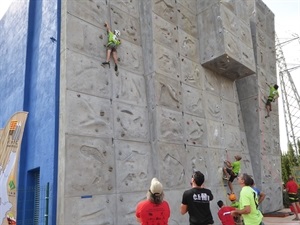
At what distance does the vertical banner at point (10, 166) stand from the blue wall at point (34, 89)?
31.8 inches

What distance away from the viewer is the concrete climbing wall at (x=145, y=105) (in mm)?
6840

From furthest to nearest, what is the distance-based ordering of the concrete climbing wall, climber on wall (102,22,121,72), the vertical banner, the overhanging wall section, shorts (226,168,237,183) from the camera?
the overhanging wall section, shorts (226,168,237,183), climber on wall (102,22,121,72), the concrete climbing wall, the vertical banner

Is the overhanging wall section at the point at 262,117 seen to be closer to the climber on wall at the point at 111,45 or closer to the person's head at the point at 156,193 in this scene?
the climber on wall at the point at 111,45

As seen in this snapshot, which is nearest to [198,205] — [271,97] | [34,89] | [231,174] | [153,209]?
[153,209]

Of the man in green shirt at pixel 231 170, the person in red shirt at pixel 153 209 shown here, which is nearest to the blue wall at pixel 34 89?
the person in red shirt at pixel 153 209

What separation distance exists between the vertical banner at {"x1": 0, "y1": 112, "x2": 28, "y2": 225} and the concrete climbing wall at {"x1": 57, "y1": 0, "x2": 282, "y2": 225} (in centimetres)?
91

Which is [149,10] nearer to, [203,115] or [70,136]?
[203,115]

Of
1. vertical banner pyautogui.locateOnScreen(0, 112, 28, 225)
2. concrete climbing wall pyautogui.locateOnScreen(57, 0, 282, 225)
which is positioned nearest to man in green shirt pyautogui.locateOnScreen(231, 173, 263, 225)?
concrete climbing wall pyautogui.locateOnScreen(57, 0, 282, 225)

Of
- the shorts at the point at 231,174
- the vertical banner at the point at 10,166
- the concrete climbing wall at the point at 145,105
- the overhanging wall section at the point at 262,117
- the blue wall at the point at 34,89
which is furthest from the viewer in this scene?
the overhanging wall section at the point at 262,117

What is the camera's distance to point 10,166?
20.3 ft

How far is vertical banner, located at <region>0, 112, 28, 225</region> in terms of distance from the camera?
6.03 metres

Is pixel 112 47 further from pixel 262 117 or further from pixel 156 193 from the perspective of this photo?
pixel 262 117

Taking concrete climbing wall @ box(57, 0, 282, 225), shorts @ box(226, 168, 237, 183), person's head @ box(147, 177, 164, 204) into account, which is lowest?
person's head @ box(147, 177, 164, 204)

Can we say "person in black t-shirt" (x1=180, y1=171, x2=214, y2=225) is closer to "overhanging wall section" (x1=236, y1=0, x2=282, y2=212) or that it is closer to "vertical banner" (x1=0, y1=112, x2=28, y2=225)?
"vertical banner" (x1=0, y1=112, x2=28, y2=225)
